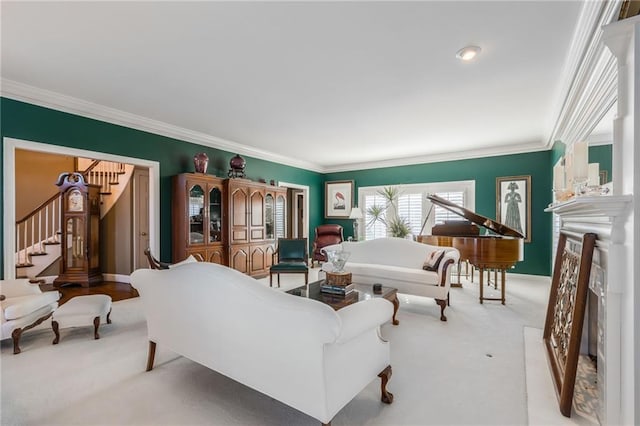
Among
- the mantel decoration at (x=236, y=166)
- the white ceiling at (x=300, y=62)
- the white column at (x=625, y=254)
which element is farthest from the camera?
the mantel decoration at (x=236, y=166)

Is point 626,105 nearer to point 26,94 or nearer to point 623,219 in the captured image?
point 623,219

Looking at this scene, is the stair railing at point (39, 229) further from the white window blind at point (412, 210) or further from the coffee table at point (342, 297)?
the white window blind at point (412, 210)

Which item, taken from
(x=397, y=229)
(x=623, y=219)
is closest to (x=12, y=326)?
(x=623, y=219)

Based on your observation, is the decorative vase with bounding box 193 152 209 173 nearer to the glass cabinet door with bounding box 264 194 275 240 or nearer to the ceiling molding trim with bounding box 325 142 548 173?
the glass cabinet door with bounding box 264 194 275 240

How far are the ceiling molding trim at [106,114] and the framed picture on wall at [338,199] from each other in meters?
2.66

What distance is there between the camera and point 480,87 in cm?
321

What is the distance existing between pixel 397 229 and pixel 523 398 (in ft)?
15.5

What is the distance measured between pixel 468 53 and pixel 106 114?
4366 mm

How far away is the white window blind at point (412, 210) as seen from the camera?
22.5ft

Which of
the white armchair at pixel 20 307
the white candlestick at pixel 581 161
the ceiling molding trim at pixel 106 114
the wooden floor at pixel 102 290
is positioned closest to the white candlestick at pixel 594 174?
the white candlestick at pixel 581 161

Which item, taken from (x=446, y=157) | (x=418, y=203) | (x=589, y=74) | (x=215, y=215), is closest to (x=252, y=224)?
(x=215, y=215)

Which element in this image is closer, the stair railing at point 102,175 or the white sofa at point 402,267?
the white sofa at point 402,267

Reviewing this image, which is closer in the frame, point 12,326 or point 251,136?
point 12,326

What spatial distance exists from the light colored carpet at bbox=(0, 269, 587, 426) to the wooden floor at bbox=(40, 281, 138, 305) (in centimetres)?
148
